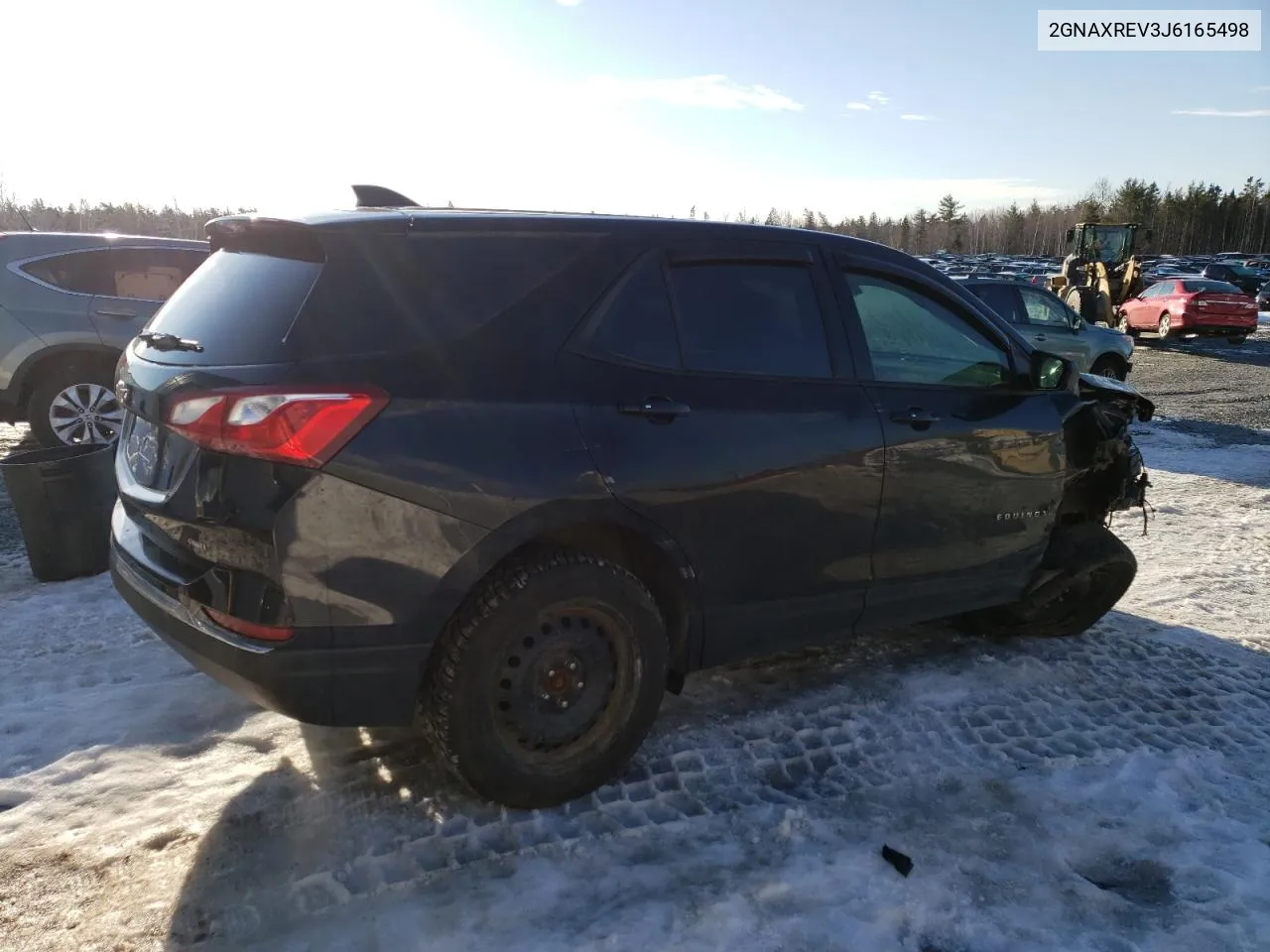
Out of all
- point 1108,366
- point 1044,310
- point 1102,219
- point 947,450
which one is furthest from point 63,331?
point 1102,219

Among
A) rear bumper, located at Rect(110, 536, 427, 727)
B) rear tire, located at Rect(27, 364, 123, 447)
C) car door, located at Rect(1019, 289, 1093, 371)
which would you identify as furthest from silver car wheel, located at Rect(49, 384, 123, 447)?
car door, located at Rect(1019, 289, 1093, 371)

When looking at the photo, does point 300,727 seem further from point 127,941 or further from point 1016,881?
point 1016,881

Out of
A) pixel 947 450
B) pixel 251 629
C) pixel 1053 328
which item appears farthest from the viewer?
pixel 1053 328

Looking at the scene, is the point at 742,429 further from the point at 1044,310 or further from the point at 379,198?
the point at 1044,310

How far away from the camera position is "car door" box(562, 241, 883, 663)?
2859mm

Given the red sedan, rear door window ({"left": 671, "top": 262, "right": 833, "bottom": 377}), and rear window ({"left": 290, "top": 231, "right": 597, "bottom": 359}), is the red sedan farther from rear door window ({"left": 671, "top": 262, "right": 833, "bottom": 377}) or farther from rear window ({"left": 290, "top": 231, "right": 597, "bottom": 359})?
rear window ({"left": 290, "top": 231, "right": 597, "bottom": 359})

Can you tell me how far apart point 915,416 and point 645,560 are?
1.33 meters

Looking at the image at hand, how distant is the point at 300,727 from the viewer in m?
3.39

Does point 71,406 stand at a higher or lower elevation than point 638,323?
lower

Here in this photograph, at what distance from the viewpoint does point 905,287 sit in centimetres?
378

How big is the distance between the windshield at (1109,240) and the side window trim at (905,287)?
29.1m

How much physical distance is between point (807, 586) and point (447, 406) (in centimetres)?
159

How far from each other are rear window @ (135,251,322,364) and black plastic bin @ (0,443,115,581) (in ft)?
7.14

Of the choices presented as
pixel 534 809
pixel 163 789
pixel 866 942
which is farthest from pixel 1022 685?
pixel 163 789
